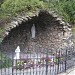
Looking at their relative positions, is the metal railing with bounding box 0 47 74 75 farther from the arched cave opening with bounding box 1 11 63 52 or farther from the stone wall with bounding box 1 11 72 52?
the arched cave opening with bounding box 1 11 63 52

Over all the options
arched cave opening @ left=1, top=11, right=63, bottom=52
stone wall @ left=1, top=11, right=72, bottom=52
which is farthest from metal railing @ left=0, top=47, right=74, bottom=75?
arched cave opening @ left=1, top=11, right=63, bottom=52

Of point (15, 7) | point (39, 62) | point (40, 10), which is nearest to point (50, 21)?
point (40, 10)

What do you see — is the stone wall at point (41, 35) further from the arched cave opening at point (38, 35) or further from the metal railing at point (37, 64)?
the metal railing at point (37, 64)

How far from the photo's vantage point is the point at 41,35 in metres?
16.8

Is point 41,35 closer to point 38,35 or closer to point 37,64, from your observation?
point 38,35

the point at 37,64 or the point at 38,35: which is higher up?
the point at 38,35

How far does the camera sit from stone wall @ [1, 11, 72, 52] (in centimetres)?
1572

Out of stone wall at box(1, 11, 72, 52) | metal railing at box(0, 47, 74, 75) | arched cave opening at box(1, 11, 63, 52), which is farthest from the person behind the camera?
arched cave opening at box(1, 11, 63, 52)

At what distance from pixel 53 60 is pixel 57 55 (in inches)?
10.2

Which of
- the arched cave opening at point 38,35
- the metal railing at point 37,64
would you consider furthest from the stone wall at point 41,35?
the metal railing at point 37,64

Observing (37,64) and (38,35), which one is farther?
(38,35)

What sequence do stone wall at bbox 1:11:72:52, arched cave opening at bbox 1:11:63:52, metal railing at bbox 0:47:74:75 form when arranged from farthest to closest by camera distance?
arched cave opening at bbox 1:11:63:52 < stone wall at bbox 1:11:72:52 < metal railing at bbox 0:47:74:75

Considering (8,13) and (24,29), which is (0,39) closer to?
(8,13)

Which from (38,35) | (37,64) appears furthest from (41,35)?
(37,64)
